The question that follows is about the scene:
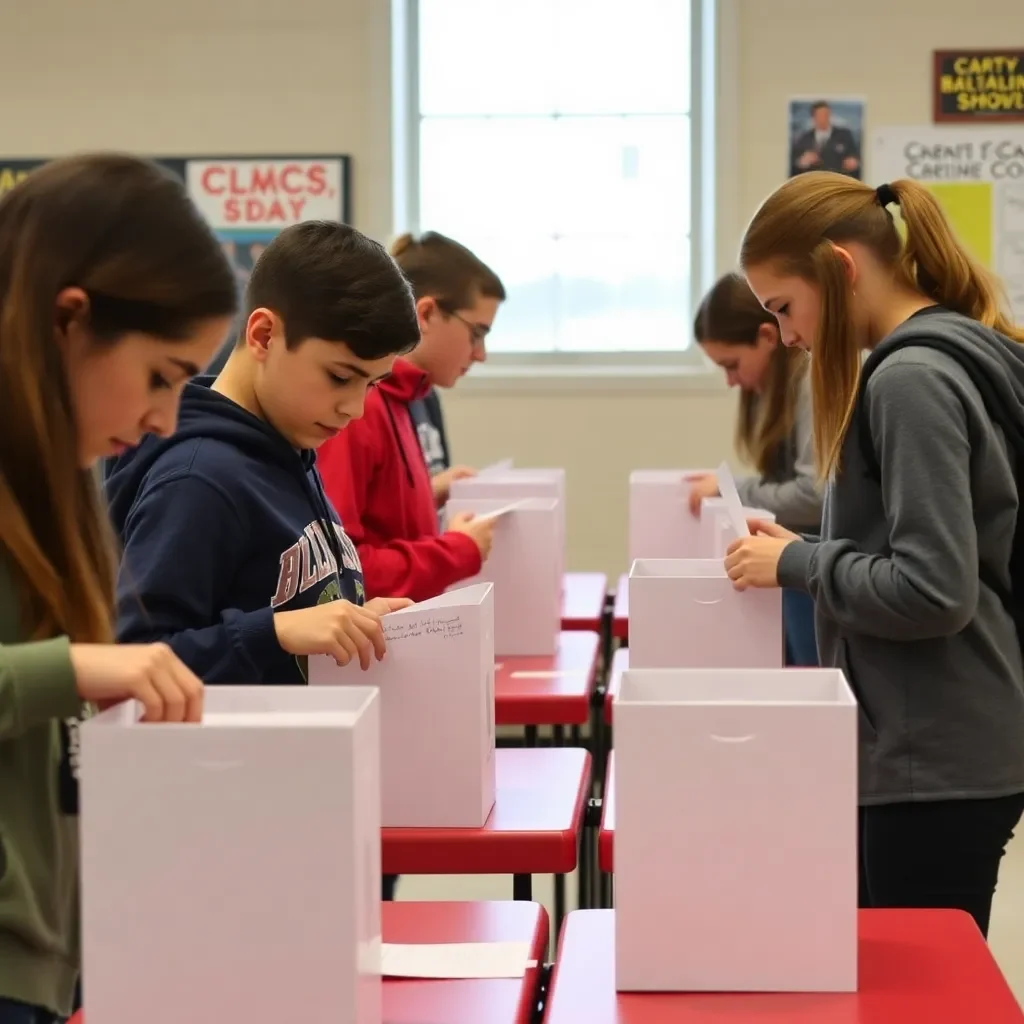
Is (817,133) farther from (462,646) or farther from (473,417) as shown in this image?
(462,646)

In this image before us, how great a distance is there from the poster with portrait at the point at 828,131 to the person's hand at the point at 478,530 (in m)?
2.40

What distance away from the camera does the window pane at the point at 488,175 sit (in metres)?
4.68

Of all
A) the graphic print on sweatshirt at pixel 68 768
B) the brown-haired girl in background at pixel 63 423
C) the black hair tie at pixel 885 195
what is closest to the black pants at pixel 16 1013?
the brown-haired girl in background at pixel 63 423

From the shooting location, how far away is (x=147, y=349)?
105 centimetres

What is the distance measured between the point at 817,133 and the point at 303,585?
127 inches

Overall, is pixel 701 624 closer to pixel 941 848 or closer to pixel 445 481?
pixel 941 848

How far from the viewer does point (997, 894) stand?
11.1 ft

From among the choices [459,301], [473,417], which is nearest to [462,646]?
[459,301]

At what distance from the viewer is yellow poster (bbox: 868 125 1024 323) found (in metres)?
4.35

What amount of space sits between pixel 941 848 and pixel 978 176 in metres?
3.25

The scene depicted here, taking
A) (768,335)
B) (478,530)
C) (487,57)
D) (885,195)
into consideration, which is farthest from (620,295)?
(885,195)

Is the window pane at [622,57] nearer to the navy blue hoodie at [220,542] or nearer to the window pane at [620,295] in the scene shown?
the window pane at [620,295]

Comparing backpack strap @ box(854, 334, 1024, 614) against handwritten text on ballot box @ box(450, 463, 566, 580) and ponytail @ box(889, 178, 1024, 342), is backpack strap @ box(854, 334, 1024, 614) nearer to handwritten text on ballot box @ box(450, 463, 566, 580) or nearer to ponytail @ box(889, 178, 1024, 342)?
ponytail @ box(889, 178, 1024, 342)

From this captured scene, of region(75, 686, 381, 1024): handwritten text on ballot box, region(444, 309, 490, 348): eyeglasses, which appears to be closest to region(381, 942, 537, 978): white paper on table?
region(75, 686, 381, 1024): handwritten text on ballot box
